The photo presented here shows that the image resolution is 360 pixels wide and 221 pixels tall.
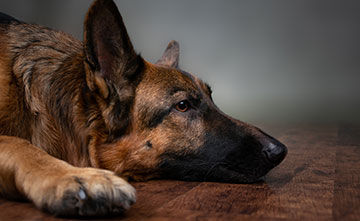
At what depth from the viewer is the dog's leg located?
182cm

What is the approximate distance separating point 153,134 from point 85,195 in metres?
0.86

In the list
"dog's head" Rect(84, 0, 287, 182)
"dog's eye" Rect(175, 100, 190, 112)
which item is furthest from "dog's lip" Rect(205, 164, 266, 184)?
"dog's eye" Rect(175, 100, 190, 112)

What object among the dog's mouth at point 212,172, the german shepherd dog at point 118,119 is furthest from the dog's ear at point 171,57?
the dog's mouth at point 212,172

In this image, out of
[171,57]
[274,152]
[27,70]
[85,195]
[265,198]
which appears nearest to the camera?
[85,195]

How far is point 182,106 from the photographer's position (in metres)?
2.70

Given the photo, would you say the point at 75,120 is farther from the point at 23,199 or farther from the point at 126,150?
the point at 23,199

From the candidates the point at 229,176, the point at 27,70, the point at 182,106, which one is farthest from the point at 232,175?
the point at 27,70

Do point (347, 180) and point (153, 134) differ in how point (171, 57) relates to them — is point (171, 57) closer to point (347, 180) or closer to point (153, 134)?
point (153, 134)

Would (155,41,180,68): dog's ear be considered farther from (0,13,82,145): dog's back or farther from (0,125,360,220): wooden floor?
(0,125,360,220): wooden floor

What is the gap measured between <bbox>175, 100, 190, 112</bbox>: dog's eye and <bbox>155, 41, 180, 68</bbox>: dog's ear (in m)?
0.84

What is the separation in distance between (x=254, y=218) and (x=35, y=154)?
3.42 ft

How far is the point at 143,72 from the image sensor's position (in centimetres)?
274

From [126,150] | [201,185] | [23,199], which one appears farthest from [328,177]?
[23,199]

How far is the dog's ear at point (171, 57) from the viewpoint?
3.54 m
